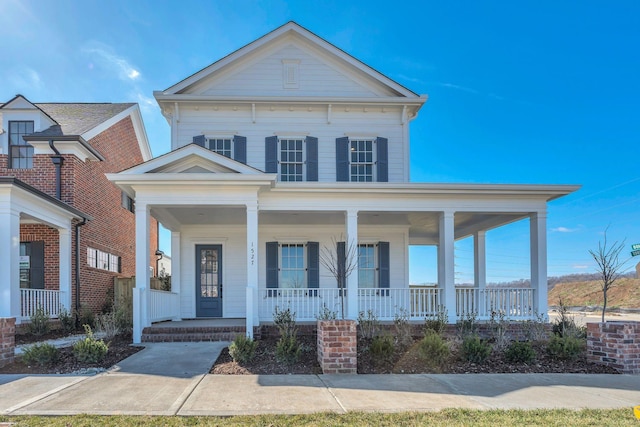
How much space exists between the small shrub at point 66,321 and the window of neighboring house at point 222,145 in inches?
233

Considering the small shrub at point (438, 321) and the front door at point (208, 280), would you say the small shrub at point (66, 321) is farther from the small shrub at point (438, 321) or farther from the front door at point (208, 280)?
the small shrub at point (438, 321)

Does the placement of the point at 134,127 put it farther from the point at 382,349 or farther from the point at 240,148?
the point at 382,349

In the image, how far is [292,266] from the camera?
1241 centimetres

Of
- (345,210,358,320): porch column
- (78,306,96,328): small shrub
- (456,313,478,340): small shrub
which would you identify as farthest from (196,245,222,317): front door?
(456,313,478,340): small shrub

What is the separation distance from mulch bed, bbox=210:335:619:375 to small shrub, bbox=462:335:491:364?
0.09 m

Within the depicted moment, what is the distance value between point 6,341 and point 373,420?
6247 mm

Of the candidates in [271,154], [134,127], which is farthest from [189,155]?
[134,127]

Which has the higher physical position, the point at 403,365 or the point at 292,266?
the point at 292,266

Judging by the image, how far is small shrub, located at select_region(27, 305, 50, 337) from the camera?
31.7ft

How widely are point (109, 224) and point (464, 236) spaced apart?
1268cm

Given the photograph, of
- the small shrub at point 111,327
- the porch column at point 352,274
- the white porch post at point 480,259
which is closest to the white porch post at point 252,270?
the porch column at point 352,274

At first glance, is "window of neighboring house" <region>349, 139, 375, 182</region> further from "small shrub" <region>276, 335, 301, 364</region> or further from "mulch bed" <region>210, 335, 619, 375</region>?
"small shrub" <region>276, 335, 301, 364</region>

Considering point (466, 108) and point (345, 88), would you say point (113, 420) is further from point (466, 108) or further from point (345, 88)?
point (466, 108)

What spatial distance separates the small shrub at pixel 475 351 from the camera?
7.30 metres
